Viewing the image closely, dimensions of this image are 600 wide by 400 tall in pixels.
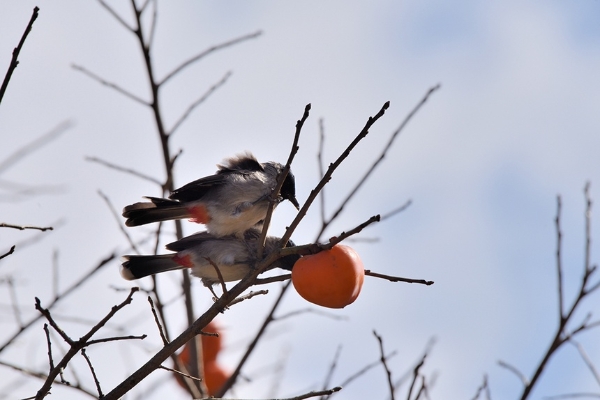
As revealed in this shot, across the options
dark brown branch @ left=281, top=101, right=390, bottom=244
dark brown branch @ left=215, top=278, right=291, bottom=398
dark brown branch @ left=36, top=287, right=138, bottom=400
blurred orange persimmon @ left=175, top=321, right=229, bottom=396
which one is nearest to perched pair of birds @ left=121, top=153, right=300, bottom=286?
dark brown branch @ left=215, top=278, right=291, bottom=398

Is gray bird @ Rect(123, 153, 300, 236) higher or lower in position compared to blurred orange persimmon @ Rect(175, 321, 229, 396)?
higher

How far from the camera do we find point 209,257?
470 cm

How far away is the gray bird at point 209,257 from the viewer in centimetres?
487

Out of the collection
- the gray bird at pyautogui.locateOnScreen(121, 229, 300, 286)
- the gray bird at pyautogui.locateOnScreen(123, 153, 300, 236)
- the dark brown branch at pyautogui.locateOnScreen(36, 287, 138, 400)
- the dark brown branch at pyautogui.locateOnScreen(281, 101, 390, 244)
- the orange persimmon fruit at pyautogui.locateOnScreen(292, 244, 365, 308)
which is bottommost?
the dark brown branch at pyautogui.locateOnScreen(36, 287, 138, 400)

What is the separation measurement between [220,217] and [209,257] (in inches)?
18.0

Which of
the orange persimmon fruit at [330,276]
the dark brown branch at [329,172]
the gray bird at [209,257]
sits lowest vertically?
the orange persimmon fruit at [330,276]

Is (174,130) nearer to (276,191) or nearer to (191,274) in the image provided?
(191,274)

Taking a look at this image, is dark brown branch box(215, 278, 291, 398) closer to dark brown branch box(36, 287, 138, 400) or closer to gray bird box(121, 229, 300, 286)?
gray bird box(121, 229, 300, 286)

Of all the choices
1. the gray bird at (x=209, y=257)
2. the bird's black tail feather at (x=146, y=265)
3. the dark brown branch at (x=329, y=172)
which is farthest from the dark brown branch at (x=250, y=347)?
the dark brown branch at (x=329, y=172)

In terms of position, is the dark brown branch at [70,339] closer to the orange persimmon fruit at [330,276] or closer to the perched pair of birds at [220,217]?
the orange persimmon fruit at [330,276]

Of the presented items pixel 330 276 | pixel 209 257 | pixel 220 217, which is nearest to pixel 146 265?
pixel 220 217

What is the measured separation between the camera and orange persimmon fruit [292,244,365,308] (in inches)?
109

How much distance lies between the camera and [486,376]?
3854mm

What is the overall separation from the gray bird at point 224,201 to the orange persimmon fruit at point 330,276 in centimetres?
218
